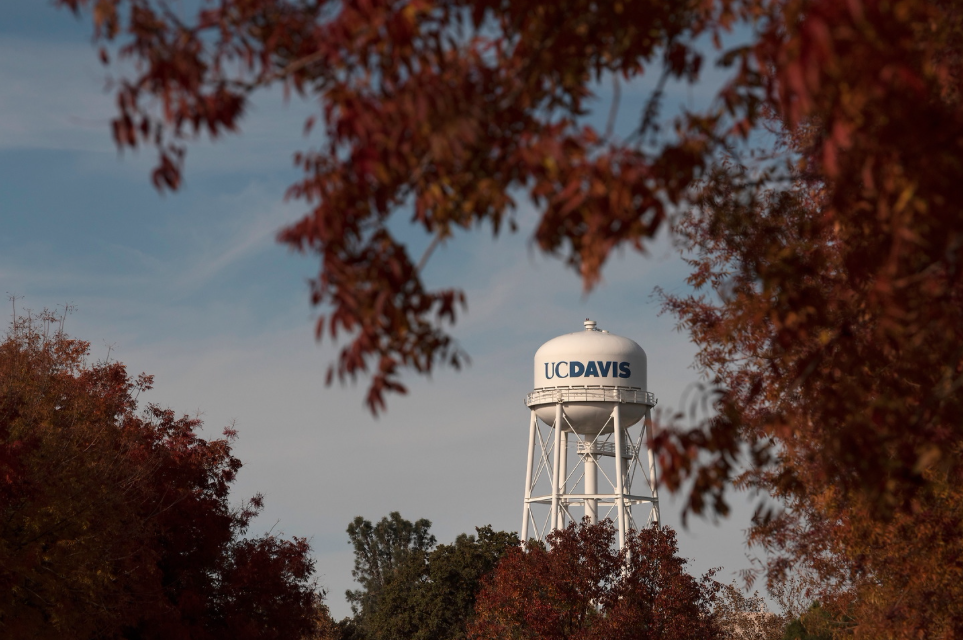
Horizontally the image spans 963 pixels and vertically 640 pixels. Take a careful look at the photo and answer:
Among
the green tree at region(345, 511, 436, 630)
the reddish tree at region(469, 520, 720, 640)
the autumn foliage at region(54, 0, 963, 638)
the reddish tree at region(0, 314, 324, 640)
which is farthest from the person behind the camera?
the green tree at region(345, 511, 436, 630)

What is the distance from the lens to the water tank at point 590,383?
167ft

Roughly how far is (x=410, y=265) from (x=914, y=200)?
111 inches

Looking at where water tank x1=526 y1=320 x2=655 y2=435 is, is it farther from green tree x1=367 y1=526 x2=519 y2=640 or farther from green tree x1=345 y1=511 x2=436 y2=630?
green tree x1=345 y1=511 x2=436 y2=630

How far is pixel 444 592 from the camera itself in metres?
64.6

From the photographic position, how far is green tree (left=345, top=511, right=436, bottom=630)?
108 metres

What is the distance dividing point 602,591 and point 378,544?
73.5 metres

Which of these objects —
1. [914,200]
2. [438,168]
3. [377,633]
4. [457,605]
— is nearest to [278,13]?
[438,168]

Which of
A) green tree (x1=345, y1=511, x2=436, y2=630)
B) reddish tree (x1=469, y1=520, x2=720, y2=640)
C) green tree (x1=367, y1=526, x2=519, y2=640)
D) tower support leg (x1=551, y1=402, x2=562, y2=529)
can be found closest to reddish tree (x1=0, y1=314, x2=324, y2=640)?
reddish tree (x1=469, y1=520, x2=720, y2=640)

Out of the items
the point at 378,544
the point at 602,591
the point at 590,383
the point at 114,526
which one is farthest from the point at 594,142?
the point at 378,544

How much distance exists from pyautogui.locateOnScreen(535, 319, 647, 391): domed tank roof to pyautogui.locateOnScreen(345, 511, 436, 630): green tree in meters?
58.9

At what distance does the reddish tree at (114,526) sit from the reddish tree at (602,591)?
6.48 meters

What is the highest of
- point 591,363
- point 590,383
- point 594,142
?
point 591,363

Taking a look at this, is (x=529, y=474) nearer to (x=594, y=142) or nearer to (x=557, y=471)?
(x=557, y=471)

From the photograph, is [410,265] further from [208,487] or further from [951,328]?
[208,487]
